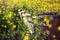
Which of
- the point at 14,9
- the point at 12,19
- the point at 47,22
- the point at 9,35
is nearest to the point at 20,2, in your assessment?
the point at 14,9

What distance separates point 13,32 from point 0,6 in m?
0.62

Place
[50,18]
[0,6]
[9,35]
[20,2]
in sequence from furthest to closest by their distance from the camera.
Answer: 1. [20,2]
2. [0,6]
3. [9,35]
4. [50,18]

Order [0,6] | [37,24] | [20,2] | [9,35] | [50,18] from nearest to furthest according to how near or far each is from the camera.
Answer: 1. [50,18]
2. [37,24]
3. [9,35]
4. [0,6]
5. [20,2]

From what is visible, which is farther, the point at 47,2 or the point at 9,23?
the point at 47,2

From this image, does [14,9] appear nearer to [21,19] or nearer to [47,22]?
[21,19]

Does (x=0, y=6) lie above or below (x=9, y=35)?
above

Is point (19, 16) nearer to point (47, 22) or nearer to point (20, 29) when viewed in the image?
point (20, 29)

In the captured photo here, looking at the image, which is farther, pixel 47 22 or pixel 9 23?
pixel 9 23

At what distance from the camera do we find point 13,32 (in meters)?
3.97

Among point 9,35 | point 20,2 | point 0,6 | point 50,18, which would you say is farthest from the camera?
point 20,2

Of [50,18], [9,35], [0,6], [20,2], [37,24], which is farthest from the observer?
[20,2]

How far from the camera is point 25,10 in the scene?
14.5 feet

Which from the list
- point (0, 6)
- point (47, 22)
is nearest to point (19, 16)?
point (0, 6)

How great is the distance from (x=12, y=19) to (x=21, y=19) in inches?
10.0
